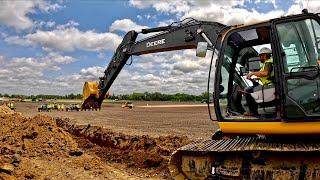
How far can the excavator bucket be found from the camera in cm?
1388

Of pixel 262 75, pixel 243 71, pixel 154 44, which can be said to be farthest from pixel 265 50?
pixel 154 44

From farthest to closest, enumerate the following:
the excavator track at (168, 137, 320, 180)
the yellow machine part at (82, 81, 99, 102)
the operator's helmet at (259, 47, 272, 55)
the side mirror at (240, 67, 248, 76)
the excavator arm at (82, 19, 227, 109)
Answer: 1. the yellow machine part at (82, 81, 99, 102)
2. the excavator arm at (82, 19, 227, 109)
3. the side mirror at (240, 67, 248, 76)
4. the operator's helmet at (259, 47, 272, 55)
5. the excavator track at (168, 137, 320, 180)

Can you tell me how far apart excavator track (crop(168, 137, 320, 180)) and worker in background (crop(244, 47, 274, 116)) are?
60 cm

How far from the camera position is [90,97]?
13.9 metres

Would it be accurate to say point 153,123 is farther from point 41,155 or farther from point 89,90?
point 41,155

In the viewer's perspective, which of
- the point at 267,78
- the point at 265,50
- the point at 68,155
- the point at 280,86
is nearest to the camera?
the point at 280,86

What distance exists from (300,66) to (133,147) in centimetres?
902

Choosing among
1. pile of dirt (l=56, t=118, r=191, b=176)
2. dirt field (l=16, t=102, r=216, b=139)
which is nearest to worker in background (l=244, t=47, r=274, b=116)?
pile of dirt (l=56, t=118, r=191, b=176)

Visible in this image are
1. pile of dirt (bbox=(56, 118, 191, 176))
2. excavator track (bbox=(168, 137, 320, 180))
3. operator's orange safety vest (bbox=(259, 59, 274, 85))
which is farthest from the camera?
pile of dirt (bbox=(56, 118, 191, 176))

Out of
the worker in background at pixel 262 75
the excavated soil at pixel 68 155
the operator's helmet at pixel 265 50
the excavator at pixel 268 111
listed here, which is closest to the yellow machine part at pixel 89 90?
the excavated soil at pixel 68 155

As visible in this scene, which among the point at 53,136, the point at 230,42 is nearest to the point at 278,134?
the point at 230,42

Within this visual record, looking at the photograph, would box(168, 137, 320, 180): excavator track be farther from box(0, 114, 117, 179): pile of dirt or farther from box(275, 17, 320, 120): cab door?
box(0, 114, 117, 179): pile of dirt

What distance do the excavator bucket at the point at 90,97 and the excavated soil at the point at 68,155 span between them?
1.21 meters

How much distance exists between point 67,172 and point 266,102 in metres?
5.48
